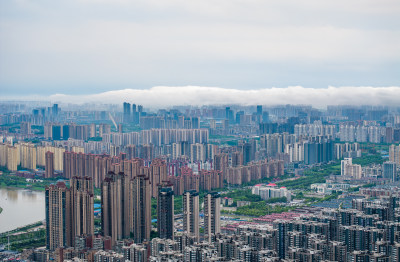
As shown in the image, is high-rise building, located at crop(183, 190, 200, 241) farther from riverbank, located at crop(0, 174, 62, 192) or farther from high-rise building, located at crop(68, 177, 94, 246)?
riverbank, located at crop(0, 174, 62, 192)

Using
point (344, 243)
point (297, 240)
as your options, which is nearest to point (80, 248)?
point (297, 240)

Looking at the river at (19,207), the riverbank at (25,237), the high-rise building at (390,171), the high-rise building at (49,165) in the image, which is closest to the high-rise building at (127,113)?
the high-rise building at (49,165)

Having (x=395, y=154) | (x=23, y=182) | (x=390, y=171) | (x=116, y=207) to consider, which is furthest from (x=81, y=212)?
(x=395, y=154)

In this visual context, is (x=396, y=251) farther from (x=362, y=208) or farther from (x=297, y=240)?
(x=362, y=208)

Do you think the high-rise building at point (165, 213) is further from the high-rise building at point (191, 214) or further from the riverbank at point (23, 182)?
the riverbank at point (23, 182)

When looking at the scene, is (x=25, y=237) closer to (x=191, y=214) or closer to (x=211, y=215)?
(x=191, y=214)

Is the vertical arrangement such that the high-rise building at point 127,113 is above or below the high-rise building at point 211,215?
above

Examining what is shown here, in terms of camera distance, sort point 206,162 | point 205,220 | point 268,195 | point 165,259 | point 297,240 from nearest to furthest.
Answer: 1. point 165,259
2. point 297,240
3. point 205,220
4. point 268,195
5. point 206,162
